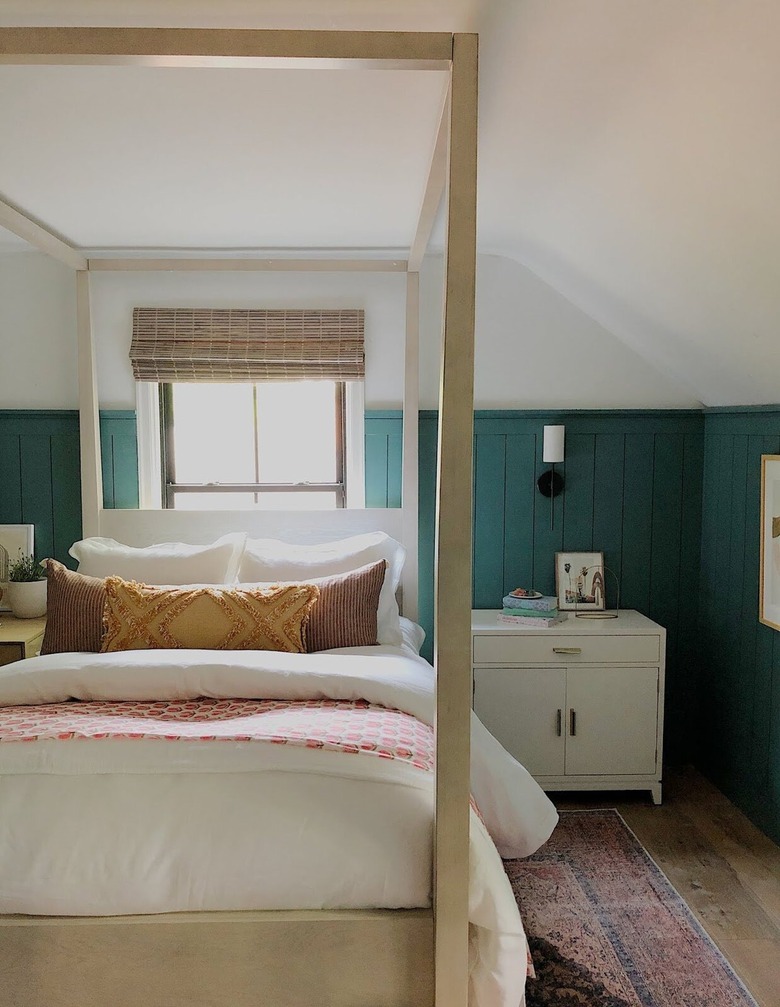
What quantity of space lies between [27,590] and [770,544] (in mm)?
2973

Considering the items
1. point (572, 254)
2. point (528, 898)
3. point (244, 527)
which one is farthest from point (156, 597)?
point (572, 254)

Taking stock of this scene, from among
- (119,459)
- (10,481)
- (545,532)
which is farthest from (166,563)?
(545,532)

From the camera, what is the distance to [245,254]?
13.4ft

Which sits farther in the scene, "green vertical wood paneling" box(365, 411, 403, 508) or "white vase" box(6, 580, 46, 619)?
"green vertical wood paneling" box(365, 411, 403, 508)

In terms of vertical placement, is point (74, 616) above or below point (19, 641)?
above

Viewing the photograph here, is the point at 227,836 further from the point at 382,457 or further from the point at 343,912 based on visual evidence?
the point at 382,457

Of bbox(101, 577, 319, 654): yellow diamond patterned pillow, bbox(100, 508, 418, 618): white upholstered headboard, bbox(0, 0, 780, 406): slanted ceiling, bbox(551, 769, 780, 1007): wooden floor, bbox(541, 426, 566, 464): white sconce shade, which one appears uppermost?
bbox(0, 0, 780, 406): slanted ceiling

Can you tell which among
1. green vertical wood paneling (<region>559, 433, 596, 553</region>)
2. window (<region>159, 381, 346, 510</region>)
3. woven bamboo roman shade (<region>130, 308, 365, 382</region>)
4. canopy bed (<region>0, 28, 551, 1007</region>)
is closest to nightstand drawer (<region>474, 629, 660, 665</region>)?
green vertical wood paneling (<region>559, 433, 596, 553</region>)

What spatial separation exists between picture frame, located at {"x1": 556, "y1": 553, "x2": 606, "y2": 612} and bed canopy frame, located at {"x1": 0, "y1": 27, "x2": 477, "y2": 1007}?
2.34 m

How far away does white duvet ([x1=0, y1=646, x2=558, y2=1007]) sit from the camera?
1907 millimetres

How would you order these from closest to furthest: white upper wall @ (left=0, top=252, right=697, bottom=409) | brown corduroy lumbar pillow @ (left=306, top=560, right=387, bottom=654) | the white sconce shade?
brown corduroy lumbar pillow @ (left=306, top=560, right=387, bottom=654) < the white sconce shade < white upper wall @ (left=0, top=252, right=697, bottom=409)

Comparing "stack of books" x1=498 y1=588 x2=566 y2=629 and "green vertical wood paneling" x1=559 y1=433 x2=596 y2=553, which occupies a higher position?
"green vertical wood paneling" x1=559 y1=433 x2=596 y2=553

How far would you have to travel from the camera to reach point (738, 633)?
3736 mm

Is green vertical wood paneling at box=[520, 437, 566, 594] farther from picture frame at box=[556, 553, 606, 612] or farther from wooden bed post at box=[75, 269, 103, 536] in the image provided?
wooden bed post at box=[75, 269, 103, 536]
